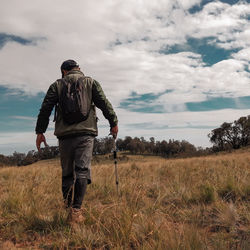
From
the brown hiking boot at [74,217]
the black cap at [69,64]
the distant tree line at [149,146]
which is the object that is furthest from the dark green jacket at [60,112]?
the distant tree line at [149,146]

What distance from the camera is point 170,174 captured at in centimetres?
835

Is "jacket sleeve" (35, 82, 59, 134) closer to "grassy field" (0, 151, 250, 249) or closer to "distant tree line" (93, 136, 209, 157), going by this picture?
"grassy field" (0, 151, 250, 249)

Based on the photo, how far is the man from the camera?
373cm

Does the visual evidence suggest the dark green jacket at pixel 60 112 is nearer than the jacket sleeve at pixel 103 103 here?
Yes

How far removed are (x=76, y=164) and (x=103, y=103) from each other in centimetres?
103

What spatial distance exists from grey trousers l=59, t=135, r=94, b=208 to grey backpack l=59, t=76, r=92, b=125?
313mm

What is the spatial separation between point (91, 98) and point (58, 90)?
52cm

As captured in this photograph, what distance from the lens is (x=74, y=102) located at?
3.70m

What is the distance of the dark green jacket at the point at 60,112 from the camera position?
386cm

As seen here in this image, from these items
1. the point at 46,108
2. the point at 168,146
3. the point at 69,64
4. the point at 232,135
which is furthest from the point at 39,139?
the point at 168,146

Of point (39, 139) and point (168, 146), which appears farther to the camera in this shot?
point (168, 146)

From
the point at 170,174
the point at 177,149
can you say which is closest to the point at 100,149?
the point at 177,149

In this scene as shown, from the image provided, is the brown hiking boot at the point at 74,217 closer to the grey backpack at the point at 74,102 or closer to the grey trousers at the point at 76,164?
the grey trousers at the point at 76,164

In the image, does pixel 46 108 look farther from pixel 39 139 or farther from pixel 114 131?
pixel 114 131
